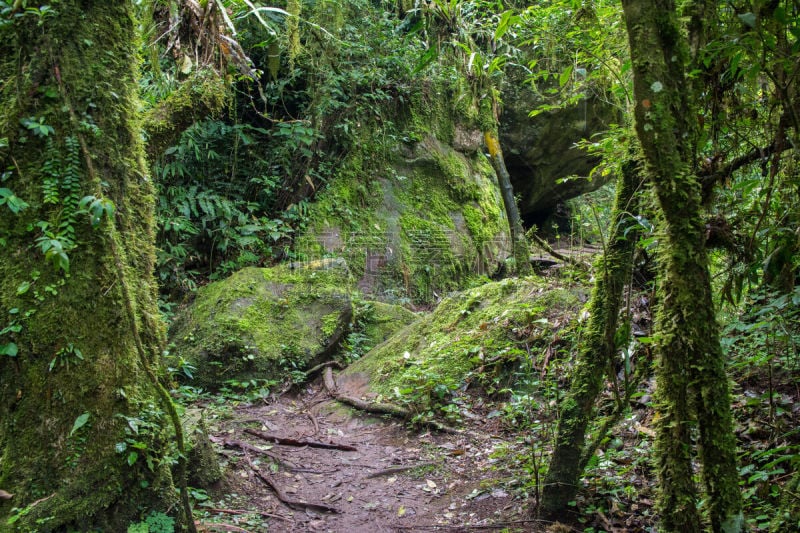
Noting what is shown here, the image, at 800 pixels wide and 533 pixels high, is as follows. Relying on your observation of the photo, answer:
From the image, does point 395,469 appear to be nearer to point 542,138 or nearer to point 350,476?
point 350,476

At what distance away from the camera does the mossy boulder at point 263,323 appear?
5961 mm

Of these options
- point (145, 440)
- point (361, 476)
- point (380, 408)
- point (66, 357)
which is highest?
point (66, 357)

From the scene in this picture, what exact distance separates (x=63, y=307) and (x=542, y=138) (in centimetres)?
1143

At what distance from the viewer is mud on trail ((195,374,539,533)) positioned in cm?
329

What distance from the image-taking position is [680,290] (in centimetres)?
189

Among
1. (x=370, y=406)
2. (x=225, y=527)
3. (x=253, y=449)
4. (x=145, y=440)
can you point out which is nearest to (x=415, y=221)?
(x=370, y=406)

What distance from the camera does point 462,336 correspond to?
561 cm

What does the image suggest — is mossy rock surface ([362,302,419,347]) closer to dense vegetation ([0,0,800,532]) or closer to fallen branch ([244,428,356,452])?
dense vegetation ([0,0,800,532])

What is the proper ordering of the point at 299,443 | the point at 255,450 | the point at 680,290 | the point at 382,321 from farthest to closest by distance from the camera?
the point at 382,321 → the point at 299,443 → the point at 255,450 → the point at 680,290

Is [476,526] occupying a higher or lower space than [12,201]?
lower

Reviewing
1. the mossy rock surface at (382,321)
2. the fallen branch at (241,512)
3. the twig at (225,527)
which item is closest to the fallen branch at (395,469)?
the fallen branch at (241,512)

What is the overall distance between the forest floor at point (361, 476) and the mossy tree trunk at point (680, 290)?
1033 mm

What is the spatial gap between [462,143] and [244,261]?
18.2 ft

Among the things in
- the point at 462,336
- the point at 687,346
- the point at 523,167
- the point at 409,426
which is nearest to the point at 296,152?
the point at 462,336
